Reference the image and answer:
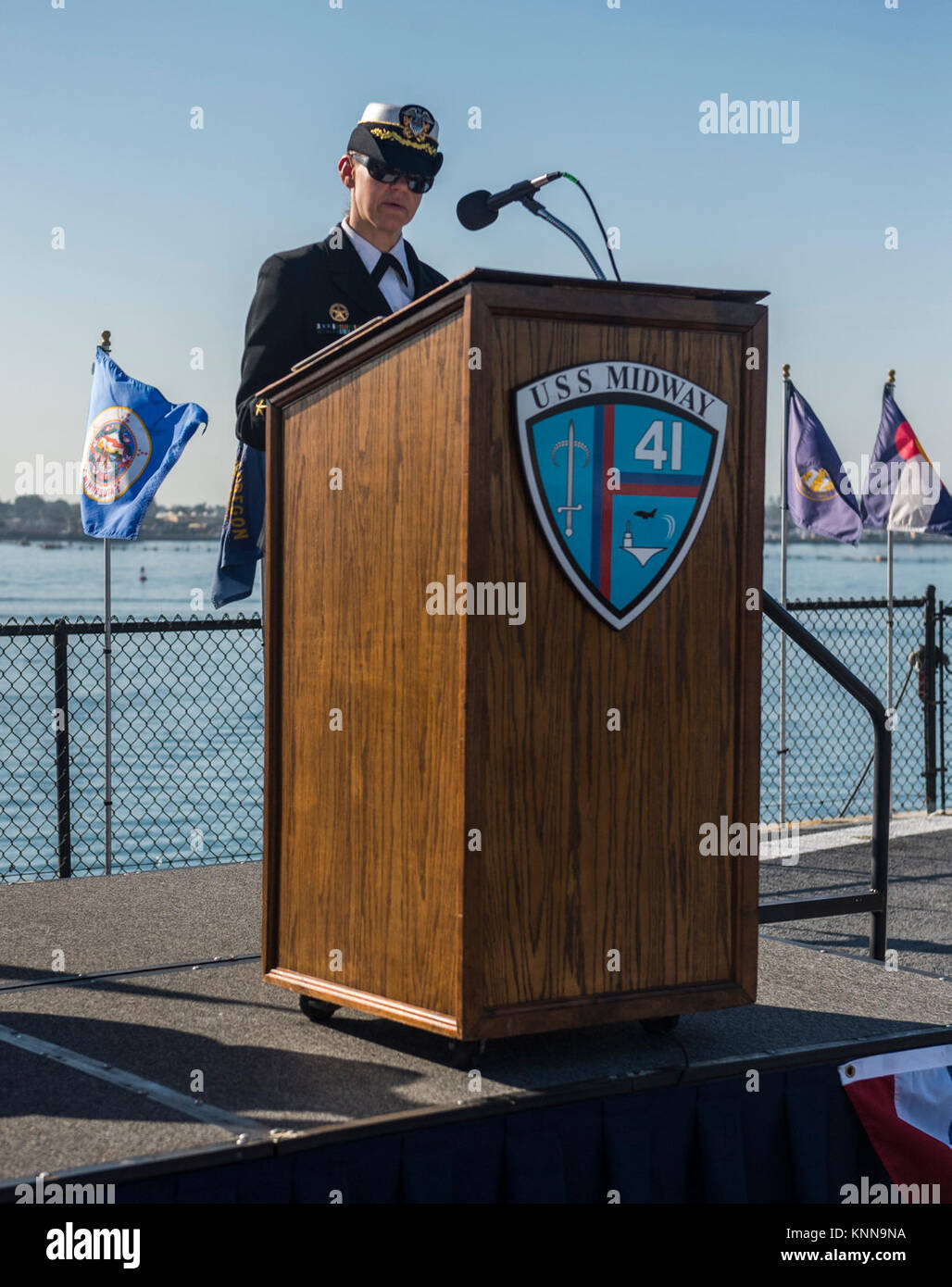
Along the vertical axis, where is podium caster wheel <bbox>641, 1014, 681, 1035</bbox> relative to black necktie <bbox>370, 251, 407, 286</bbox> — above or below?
below

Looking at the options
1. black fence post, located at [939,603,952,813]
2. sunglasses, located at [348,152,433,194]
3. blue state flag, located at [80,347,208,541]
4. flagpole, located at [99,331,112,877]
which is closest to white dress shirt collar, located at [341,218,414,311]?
sunglasses, located at [348,152,433,194]

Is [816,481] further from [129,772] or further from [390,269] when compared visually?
[129,772]

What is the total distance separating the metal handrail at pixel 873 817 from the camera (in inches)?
126

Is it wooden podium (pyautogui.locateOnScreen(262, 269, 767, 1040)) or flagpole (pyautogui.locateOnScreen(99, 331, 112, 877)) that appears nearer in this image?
wooden podium (pyautogui.locateOnScreen(262, 269, 767, 1040))

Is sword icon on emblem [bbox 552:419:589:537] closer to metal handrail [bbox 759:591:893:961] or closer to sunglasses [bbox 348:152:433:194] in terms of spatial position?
metal handrail [bbox 759:591:893:961]

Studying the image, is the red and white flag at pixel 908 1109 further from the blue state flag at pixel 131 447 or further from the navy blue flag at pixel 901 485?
the navy blue flag at pixel 901 485

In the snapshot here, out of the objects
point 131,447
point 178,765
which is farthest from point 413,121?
point 178,765

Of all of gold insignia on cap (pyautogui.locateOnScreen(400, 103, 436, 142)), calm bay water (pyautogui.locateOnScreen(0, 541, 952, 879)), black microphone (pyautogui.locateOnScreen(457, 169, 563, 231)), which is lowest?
calm bay water (pyautogui.locateOnScreen(0, 541, 952, 879))

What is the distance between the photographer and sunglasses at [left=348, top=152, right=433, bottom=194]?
3.17 meters

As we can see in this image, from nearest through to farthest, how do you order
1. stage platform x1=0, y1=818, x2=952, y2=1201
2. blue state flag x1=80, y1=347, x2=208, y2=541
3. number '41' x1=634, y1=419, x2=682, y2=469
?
stage platform x1=0, y1=818, x2=952, y2=1201 → number '41' x1=634, y1=419, x2=682, y2=469 → blue state flag x1=80, y1=347, x2=208, y2=541

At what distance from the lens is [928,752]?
859 centimetres

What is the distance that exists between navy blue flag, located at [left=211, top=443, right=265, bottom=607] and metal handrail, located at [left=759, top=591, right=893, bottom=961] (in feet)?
5.40

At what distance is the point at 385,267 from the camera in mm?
3375

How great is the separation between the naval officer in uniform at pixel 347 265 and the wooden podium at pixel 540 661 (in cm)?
57
